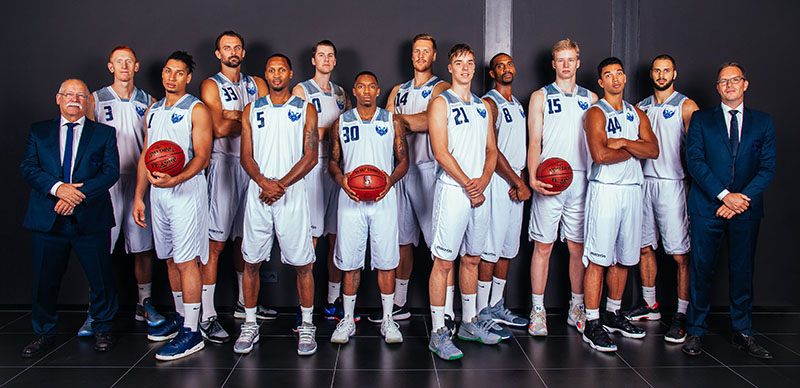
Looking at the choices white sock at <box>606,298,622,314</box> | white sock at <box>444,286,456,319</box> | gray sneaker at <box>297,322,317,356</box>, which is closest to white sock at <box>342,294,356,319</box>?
gray sneaker at <box>297,322,317,356</box>

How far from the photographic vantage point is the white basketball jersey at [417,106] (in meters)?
3.88

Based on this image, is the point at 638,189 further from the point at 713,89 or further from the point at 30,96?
the point at 30,96

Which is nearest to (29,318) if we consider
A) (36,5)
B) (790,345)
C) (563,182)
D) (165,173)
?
(165,173)

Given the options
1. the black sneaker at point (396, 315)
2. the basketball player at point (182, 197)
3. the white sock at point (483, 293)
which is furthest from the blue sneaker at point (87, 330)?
the white sock at point (483, 293)

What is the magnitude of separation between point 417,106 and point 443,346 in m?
1.71

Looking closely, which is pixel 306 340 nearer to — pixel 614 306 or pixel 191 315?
pixel 191 315

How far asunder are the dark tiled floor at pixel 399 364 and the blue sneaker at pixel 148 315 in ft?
0.30

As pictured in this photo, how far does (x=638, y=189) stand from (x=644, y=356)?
3.60 feet

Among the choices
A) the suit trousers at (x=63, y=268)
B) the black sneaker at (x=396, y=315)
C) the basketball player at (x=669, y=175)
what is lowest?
the black sneaker at (x=396, y=315)

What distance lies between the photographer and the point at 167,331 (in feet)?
12.0

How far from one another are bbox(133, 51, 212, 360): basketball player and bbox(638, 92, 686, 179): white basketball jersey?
10.5ft

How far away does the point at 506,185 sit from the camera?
12.2 feet

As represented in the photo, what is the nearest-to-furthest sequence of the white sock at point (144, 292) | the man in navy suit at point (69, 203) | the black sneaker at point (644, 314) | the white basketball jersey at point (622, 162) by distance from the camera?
the man in navy suit at point (69, 203) → the white basketball jersey at point (622, 162) → the white sock at point (144, 292) → the black sneaker at point (644, 314)

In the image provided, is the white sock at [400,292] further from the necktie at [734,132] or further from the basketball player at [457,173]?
the necktie at [734,132]
